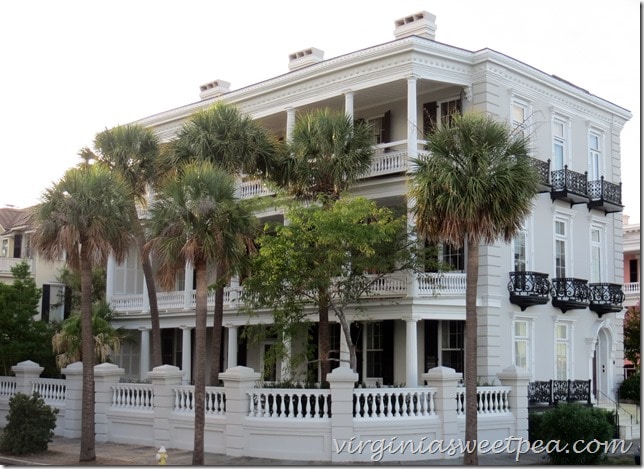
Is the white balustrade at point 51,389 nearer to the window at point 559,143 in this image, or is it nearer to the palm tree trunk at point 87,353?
the palm tree trunk at point 87,353

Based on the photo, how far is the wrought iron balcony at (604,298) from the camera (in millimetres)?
31484

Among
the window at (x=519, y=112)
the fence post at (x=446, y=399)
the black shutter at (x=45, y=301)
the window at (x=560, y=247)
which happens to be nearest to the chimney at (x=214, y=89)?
the window at (x=519, y=112)

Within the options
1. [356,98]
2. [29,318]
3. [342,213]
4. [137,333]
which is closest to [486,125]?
[342,213]

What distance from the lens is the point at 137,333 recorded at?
38.3 meters

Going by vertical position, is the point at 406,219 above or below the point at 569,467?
above

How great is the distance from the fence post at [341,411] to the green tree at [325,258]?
362cm

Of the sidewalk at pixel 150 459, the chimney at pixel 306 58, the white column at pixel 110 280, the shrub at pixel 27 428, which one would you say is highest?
the chimney at pixel 306 58

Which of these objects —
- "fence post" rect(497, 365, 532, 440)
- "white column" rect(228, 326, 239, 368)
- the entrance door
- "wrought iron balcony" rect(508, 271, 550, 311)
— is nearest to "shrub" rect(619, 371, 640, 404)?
the entrance door

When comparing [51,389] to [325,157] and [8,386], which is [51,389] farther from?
[325,157]

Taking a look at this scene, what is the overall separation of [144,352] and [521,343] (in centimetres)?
1491

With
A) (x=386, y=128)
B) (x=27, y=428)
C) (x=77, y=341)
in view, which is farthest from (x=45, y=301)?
(x=27, y=428)

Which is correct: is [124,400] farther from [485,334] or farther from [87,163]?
[485,334]

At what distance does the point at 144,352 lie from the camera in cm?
3556

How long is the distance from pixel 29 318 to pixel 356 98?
1355cm
